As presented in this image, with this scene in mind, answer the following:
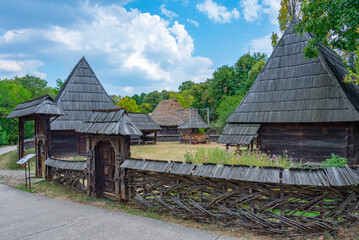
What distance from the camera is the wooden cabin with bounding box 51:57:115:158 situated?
15.3 metres

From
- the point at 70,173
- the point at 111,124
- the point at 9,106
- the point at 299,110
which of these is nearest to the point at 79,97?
the point at 70,173

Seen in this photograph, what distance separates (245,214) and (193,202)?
109 centimetres

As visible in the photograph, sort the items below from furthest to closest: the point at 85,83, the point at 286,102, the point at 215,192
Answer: the point at 85,83, the point at 286,102, the point at 215,192

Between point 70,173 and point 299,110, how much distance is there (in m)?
9.09

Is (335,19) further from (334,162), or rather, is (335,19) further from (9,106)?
(9,106)

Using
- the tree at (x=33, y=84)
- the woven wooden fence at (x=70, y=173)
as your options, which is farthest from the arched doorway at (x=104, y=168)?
the tree at (x=33, y=84)

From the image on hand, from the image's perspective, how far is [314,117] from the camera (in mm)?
9211

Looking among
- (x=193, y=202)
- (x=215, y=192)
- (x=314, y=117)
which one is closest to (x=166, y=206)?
(x=193, y=202)

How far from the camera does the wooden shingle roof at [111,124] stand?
5.99 meters

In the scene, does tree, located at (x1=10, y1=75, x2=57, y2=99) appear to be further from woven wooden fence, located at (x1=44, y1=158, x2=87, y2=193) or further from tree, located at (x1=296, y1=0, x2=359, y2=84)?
tree, located at (x1=296, y1=0, x2=359, y2=84)

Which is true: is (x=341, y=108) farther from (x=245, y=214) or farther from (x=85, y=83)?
(x=85, y=83)

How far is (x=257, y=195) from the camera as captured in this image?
430 cm

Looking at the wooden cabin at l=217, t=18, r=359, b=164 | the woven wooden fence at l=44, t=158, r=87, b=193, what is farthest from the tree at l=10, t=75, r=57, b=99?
the wooden cabin at l=217, t=18, r=359, b=164

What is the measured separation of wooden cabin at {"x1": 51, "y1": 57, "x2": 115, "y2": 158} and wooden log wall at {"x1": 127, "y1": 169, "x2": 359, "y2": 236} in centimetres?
1188
